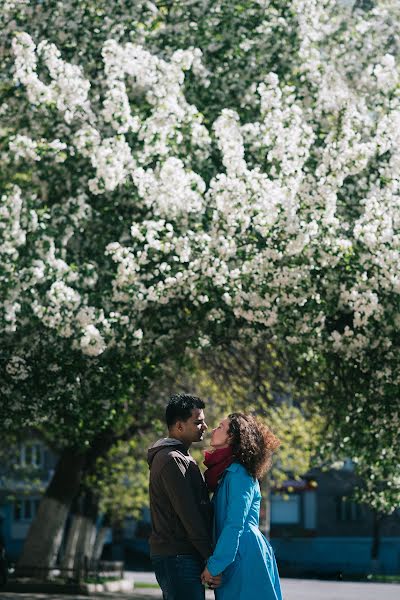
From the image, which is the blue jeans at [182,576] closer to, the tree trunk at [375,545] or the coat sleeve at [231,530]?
the coat sleeve at [231,530]

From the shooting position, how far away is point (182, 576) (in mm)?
6848

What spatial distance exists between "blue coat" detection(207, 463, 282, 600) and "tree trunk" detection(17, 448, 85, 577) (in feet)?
68.0

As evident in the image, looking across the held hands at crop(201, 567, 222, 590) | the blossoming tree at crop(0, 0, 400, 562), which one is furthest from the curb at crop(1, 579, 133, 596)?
the held hands at crop(201, 567, 222, 590)

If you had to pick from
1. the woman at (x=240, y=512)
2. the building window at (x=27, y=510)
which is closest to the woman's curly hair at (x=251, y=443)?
the woman at (x=240, y=512)

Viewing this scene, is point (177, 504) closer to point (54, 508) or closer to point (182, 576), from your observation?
point (182, 576)

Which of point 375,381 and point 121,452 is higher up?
point 121,452

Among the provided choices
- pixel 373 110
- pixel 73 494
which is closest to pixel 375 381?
pixel 373 110

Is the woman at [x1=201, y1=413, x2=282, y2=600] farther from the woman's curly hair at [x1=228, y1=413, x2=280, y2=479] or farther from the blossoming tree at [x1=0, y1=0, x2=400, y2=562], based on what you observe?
the blossoming tree at [x1=0, y1=0, x2=400, y2=562]

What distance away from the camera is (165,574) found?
690 centimetres

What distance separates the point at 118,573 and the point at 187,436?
35503 millimetres

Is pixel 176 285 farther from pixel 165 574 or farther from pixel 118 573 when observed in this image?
pixel 118 573

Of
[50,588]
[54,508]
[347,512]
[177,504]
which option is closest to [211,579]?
[177,504]

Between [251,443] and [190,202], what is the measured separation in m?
10.9

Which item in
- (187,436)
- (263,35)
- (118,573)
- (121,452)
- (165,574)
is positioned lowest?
(165,574)
